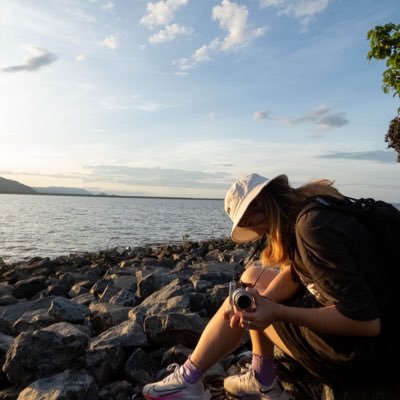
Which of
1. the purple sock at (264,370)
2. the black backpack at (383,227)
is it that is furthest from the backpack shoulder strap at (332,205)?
the purple sock at (264,370)

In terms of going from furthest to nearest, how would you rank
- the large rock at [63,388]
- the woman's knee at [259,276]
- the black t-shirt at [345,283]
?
1. the woman's knee at [259,276]
2. the large rock at [63,388]
3. the black t-shirt at [345,283]

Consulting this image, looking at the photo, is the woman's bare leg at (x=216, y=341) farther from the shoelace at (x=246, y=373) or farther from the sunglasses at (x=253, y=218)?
the sunglasses at (x=253, y=218)

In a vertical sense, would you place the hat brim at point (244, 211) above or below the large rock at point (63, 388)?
above

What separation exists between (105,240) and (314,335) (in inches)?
990

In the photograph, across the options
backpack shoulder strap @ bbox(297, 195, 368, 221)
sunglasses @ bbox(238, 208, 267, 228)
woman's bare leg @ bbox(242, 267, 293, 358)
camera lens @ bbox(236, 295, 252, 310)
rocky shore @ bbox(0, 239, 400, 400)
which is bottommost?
rocky shore @ bbox(0, 239, 400, 400)

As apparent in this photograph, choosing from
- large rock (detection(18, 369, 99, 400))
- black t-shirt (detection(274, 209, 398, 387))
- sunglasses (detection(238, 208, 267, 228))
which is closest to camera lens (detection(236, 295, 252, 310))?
black t-shirt (detection(274, 209, 398, 387))

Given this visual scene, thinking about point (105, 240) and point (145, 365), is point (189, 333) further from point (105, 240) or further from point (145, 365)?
point (105, 240)

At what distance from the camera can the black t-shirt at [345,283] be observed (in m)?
2.36

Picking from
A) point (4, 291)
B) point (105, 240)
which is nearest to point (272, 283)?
point (4, 291)

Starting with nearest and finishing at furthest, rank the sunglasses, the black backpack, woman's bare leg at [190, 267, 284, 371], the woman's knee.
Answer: the black backpack, the sunglasses, woman's bare leg at [190, 267, 284, 371], the woman's knee

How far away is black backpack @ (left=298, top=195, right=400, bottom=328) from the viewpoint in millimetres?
2482

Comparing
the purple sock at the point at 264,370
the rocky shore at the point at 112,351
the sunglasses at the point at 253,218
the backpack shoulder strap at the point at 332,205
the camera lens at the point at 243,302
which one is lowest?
the rocky shore at the point at 112,351

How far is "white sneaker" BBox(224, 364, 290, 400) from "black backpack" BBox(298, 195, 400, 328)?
1.14 meters

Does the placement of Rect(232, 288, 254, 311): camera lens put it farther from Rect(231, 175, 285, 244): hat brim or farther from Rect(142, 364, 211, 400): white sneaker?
Rect(142, 364, 211, 400): white sneaker
